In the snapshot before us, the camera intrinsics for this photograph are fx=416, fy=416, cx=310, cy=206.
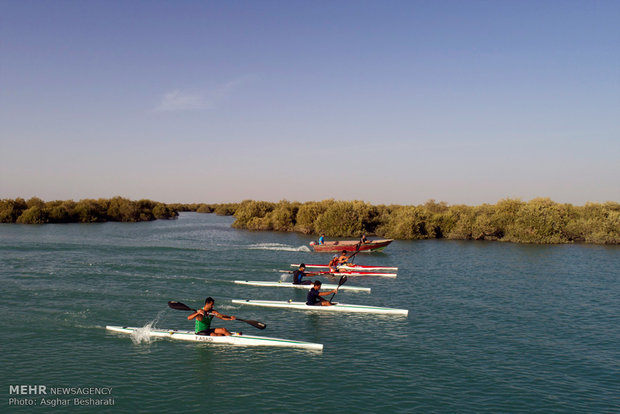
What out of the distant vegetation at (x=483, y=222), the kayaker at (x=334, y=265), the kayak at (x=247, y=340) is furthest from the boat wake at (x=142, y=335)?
the distant vegetation at (x=483, y=222)

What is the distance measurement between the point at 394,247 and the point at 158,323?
35496mm

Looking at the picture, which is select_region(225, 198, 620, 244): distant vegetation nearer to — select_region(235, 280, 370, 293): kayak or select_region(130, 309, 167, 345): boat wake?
select_region(235, 280, 370, 293): kayak

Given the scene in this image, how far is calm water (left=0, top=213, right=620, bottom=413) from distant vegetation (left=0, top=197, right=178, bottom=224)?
61.6 metres

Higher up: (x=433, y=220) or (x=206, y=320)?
(x=433, y=220)

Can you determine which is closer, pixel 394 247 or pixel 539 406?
pixel 539 406

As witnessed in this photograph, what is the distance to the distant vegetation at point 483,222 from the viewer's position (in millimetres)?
53625

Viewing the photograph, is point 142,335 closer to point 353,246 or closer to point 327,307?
point 327,307

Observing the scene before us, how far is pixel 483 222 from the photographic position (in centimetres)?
5706

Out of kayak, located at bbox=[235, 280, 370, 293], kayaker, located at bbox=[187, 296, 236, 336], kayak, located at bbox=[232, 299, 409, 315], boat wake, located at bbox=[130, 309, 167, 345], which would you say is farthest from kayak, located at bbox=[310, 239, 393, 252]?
boat wake, located at bbox=[130, 309, 167, 345]

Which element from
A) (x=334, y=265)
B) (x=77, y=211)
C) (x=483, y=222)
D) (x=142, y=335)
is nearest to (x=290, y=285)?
(x=334, y=265)

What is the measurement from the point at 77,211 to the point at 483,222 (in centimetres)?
7883

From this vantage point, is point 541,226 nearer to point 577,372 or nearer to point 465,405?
point 577,372

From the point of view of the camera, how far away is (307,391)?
1142 cm

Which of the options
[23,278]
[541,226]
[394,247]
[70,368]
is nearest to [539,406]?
[70,368]
